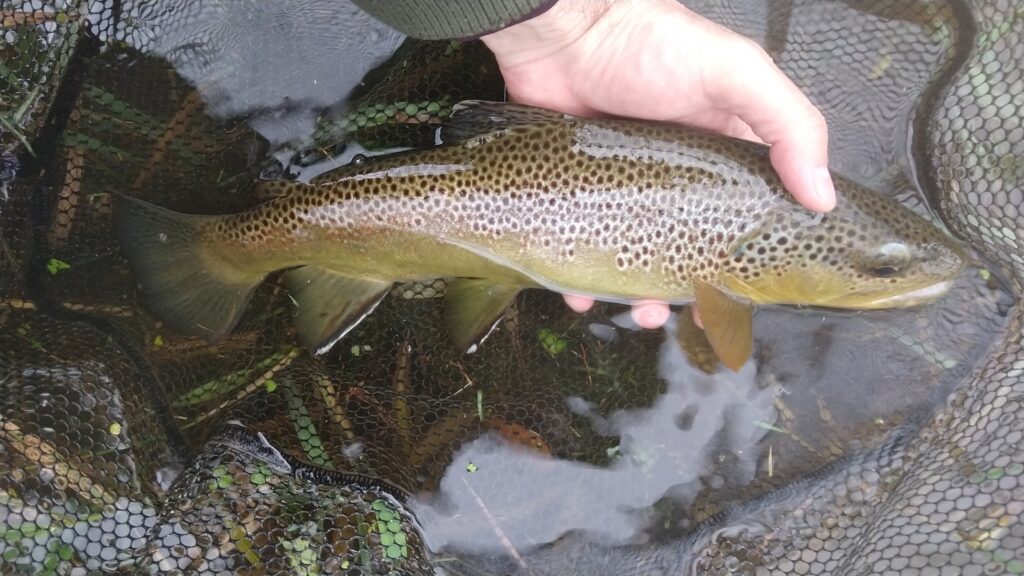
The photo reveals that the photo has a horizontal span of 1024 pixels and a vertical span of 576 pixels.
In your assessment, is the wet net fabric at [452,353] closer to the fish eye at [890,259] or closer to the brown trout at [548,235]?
the brown trout at [548,235]

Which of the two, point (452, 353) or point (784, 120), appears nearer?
point (784, 120)

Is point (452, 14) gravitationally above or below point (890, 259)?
above

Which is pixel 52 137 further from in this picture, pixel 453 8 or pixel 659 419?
pixel 659 419

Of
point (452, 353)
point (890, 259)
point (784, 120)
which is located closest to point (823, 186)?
point (784, 120)

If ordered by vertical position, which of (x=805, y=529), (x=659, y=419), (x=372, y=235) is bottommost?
(x=805, y=529)

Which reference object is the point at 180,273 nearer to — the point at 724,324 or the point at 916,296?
the point at 724,324

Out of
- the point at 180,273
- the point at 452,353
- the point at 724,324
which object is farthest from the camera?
the point at 452,353

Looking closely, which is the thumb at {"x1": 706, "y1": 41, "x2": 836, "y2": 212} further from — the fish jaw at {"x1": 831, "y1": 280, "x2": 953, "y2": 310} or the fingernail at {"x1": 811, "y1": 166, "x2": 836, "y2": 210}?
Answer: the fish jaw at {"x1": 831, "y1": 280, "x2": 953, "y2": 310}

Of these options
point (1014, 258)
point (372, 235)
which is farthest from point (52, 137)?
point (1014, 258)
